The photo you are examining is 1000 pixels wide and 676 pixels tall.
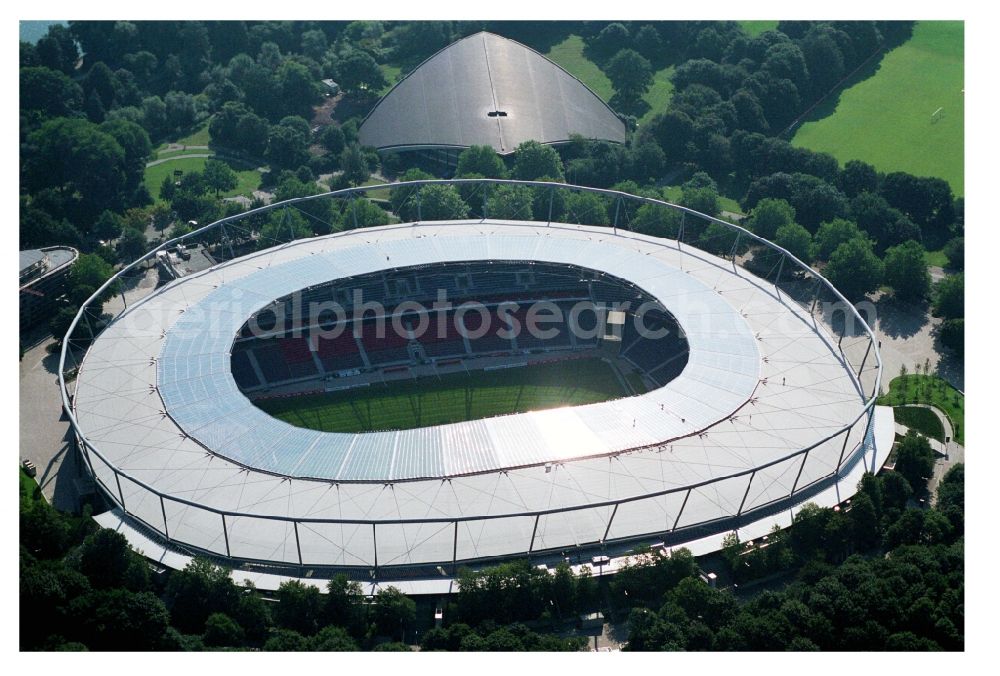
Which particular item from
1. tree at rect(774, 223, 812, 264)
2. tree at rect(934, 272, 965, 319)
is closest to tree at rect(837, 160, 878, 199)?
tree at rect(774, 223, 812, 264)

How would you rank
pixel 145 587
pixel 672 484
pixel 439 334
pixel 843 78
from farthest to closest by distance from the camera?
pixel 843 78 → pixel 439 334 → pixel 672 484 → pixel 145 587

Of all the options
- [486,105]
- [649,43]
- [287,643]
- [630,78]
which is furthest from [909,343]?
[649,43]

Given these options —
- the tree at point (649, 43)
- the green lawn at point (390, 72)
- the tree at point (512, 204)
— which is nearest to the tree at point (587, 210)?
the tree at point (512, 204)

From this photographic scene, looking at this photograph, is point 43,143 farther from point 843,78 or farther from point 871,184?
point 843,78

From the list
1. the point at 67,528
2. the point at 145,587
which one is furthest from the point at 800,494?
the point at 67,528

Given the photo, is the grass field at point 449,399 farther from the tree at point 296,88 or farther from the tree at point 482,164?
the tree at point 296,88
